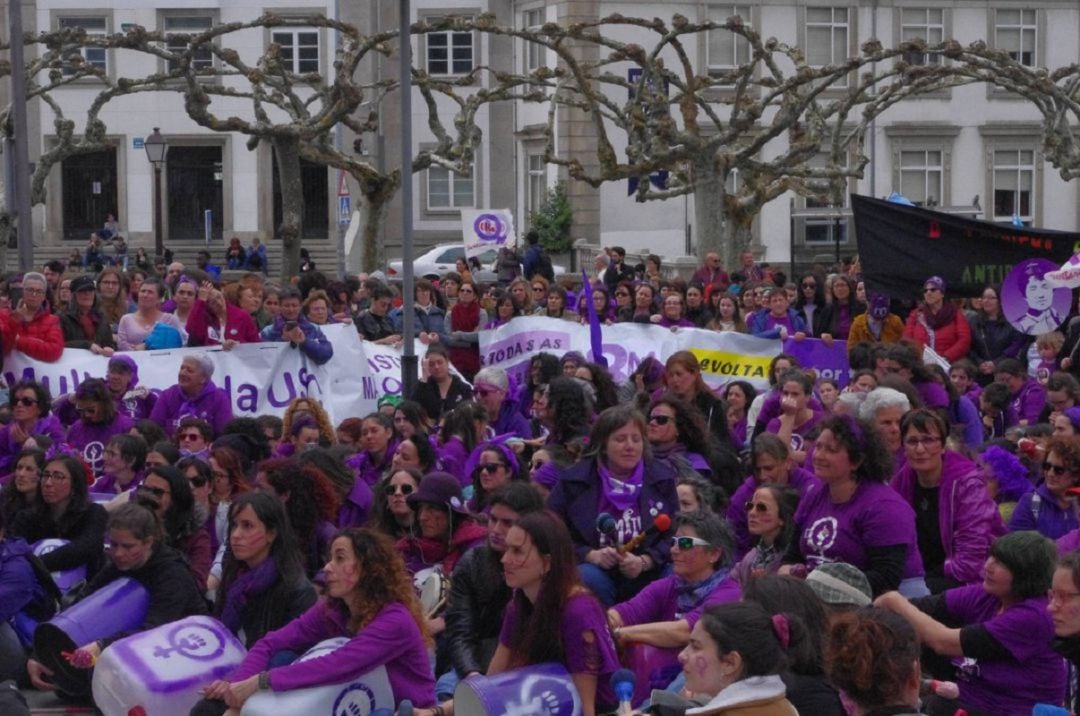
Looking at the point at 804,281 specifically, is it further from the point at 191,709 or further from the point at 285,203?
the point at 285,203

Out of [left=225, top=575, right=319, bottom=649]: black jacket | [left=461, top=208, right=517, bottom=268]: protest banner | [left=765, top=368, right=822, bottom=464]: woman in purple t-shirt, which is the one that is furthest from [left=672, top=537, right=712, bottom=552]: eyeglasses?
[left=461, top=208, right=517, bottom=268]: protest banner

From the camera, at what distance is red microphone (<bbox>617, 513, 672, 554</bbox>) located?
28.4 ft

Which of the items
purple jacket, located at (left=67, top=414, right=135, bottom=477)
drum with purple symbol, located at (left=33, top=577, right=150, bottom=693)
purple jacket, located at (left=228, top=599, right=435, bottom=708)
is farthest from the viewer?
purple jacket, located at (left=67, top=414, right=135, bottom=477)

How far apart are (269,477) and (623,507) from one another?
191cm

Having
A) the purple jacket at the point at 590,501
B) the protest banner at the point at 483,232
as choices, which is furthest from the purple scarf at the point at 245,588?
the protest banner at the point at 483,232

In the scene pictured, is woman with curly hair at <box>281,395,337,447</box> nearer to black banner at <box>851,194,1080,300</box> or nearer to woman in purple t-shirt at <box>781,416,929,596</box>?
woman in purple t-shirt at <box>781,416,929,596</box>

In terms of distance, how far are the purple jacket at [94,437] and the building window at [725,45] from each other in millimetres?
36068

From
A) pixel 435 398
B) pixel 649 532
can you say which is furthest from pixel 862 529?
pixel 435 398

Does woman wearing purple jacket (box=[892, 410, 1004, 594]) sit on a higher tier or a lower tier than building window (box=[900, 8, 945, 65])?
lower

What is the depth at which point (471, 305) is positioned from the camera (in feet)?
58.4

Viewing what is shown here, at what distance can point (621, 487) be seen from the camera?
29.3 ft

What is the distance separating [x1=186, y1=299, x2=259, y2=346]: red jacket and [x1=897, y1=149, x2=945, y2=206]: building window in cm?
3513

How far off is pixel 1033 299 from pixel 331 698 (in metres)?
9.05

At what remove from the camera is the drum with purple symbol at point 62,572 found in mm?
10422
